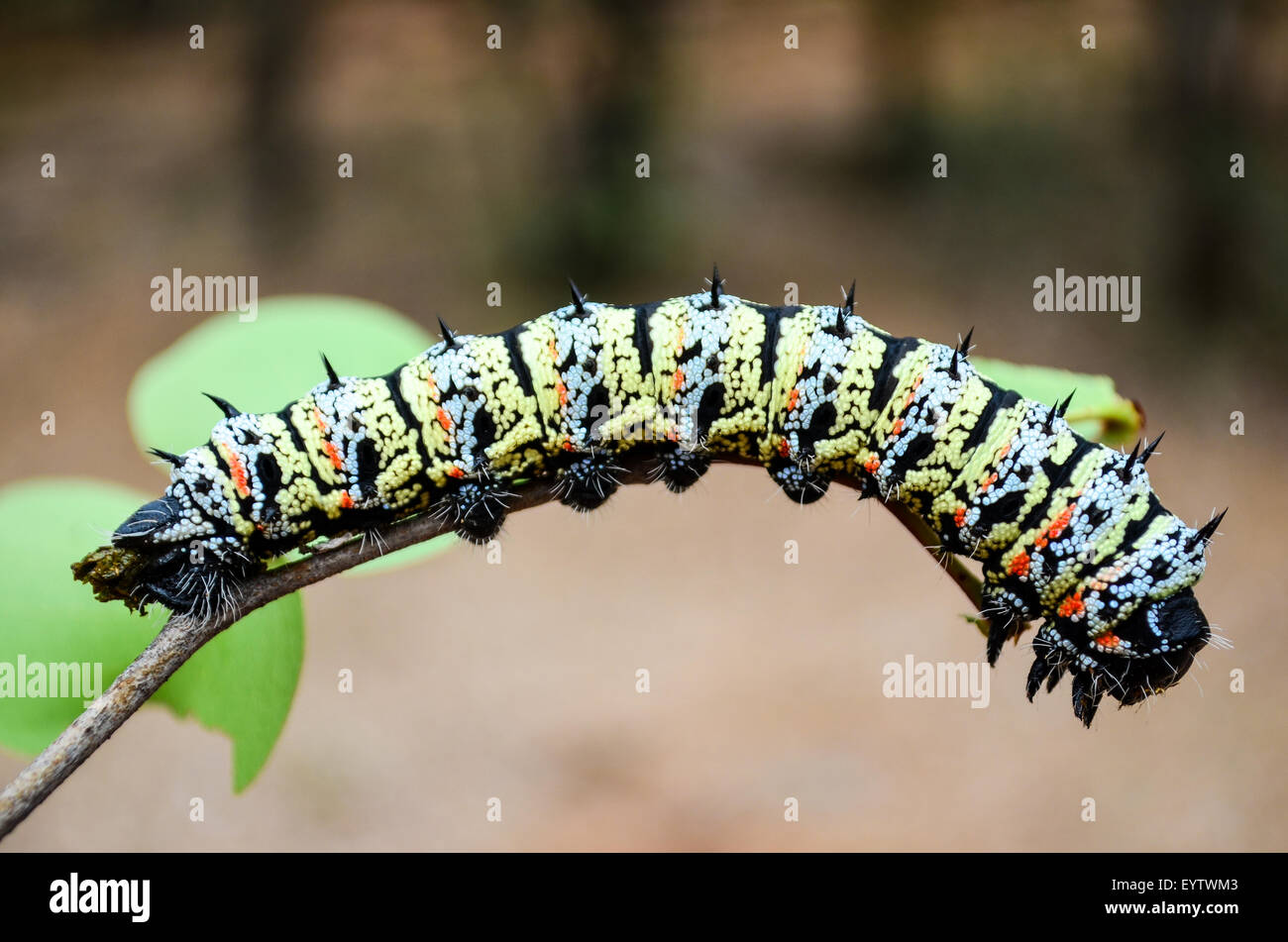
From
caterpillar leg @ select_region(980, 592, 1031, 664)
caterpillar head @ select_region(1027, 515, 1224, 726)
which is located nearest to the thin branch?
caterpillar leg @ select_region(980, 592, 1031, 664)

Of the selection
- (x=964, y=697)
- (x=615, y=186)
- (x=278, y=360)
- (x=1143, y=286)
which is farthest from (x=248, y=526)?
(x=1143, y=286)

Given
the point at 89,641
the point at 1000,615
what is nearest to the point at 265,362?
the point at 89,641

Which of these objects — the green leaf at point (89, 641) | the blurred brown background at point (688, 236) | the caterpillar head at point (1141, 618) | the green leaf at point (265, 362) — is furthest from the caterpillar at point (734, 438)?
the blurred brown background at point (688, 236)

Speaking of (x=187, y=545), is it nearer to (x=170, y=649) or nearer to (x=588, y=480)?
(x=170, y=649)

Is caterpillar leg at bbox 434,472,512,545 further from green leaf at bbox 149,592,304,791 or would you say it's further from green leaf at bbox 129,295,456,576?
green leaf at bbox 149,592,304,791

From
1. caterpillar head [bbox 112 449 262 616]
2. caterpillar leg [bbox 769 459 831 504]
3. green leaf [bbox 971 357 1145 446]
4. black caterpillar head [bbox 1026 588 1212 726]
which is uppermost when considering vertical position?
green leaf [bbox 971 357 1145 446]

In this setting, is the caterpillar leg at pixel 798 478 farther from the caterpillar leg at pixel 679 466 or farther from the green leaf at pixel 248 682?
the green leaf at pixel 248 682
